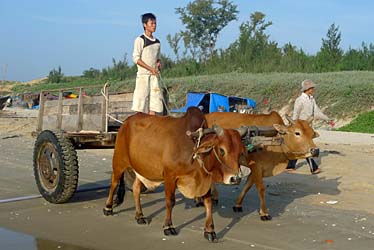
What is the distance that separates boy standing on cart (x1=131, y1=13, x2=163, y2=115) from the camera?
327 inches

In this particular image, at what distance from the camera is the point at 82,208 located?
8258 mm

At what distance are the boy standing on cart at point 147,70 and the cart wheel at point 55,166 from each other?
1157mm

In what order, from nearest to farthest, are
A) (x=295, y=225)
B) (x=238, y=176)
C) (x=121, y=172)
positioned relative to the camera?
(x=238, y=176)
(x=295, y=225)
(x=121, y=172)

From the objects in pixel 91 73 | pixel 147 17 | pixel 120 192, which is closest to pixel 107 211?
pixel 120 192

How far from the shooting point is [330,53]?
34.0m

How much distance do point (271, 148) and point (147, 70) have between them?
210 centimetres

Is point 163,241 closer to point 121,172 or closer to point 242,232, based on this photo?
point 242,232

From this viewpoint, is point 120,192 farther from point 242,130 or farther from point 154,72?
point 242,130

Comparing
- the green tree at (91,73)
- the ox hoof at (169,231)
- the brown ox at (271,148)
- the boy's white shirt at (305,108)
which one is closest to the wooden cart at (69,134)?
the brown ox at (271,148)

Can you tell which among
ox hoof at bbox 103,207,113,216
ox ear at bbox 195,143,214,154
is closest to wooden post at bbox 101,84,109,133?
ox hoof at bbox 103,207,113,216

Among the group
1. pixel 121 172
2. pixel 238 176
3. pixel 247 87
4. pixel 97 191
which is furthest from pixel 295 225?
pixel 247 87

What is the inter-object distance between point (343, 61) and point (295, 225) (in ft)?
91.8

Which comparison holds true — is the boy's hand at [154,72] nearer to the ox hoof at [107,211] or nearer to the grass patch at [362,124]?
the ox hoof at [107,211]

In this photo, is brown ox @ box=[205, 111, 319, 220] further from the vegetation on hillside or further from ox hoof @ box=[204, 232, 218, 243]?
the vegetation on hillside
